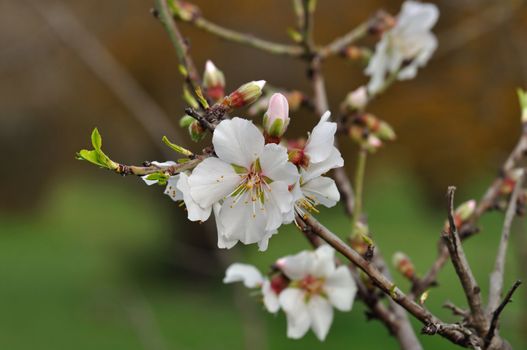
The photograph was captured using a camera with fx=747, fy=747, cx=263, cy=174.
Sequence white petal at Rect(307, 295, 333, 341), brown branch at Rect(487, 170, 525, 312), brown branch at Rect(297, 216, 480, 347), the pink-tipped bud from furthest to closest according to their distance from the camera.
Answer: the pink-tipped bud < white petal at Rect(307, 295, 333, 341) < brown branch at Rect(487, 170, 525, 312) < brown branch at Rect(297, 216, 480, 347)

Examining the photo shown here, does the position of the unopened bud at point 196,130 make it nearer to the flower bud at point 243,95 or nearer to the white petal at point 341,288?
the flower bud at point 243,95

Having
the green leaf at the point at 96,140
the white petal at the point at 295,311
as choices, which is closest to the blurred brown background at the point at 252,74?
the white petal at the point at 295,311

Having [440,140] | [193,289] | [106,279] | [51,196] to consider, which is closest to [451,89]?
[440,140]

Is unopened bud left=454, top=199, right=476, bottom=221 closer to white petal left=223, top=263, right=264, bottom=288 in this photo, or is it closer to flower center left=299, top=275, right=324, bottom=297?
flower center left=299, top=275, right=324, bottom=297

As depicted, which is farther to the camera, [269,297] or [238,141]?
[269,297]

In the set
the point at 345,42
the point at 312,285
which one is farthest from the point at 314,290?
the point at 345,42

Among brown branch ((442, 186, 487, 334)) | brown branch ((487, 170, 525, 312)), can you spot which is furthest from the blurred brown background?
brown branch ((442, 186, 487, 334))

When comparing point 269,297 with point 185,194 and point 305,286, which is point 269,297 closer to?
point 305,286
